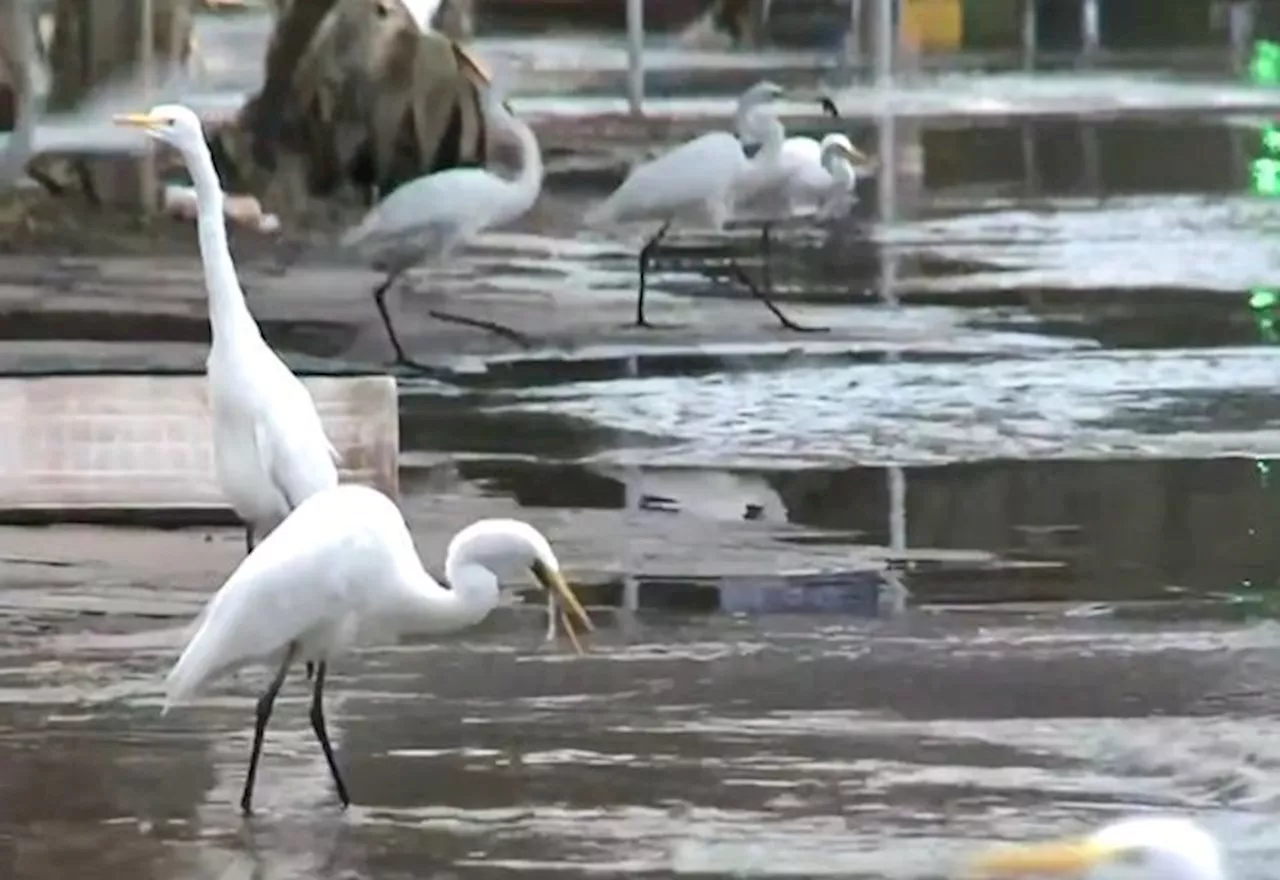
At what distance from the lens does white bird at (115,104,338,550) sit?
27.6 feet

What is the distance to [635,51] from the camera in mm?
27844

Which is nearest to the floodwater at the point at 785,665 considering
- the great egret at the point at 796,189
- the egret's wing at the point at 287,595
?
the egret's wing at the point at 287,595

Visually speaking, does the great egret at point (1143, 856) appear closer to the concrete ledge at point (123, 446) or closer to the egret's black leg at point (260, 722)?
the egret's black leg at point (260, 722)

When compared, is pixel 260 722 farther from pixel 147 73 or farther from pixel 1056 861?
pixel 147 73

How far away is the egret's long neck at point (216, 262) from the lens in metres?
8.55

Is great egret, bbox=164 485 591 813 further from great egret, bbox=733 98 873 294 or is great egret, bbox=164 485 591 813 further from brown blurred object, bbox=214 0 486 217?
brown blurred object, bbox=214 0 486 217

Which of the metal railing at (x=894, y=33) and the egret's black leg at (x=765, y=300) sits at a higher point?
→ the metal railing at (x=894, y=33)

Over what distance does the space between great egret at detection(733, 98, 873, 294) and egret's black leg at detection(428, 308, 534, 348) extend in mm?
2000

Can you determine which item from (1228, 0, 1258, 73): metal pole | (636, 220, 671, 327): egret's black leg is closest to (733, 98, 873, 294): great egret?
(636, 220, 671, 327): egret's black leg

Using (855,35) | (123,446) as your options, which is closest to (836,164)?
(123,446)

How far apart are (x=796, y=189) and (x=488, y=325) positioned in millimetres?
2854

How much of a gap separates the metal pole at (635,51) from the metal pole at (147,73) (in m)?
9.22

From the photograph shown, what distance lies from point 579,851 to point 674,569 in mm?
3165

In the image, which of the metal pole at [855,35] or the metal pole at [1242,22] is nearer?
the metal pole at [855,35]
